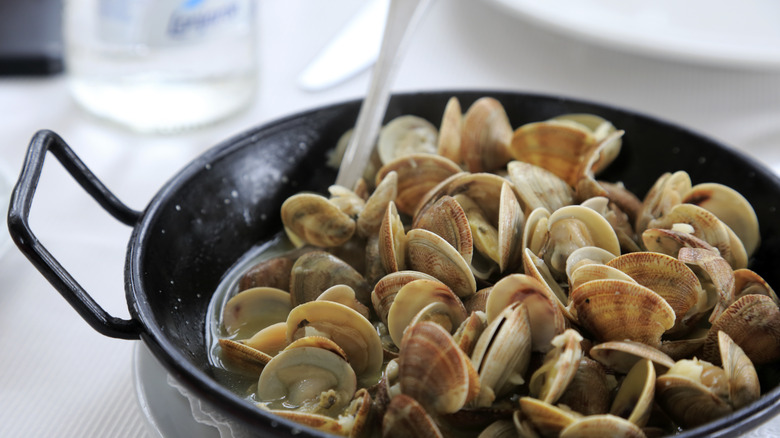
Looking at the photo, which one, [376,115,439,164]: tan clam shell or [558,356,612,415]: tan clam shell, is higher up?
[376,115,439,164]: tan clam shell

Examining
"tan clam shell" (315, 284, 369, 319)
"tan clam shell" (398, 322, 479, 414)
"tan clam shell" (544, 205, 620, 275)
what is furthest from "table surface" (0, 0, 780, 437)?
"tan clam shell" (544, 205, 620, 275)

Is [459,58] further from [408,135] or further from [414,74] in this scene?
[408,135]

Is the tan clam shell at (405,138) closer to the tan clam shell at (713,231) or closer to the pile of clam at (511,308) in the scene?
the pile of clam at (511,308)

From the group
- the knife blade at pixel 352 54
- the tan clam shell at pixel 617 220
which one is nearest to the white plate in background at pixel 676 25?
the knife blade at pixel 352 54

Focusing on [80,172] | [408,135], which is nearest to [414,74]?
[408,135]

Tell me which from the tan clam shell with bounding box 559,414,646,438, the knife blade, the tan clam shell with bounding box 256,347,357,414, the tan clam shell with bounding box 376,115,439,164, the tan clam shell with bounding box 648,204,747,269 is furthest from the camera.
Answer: the knife blade

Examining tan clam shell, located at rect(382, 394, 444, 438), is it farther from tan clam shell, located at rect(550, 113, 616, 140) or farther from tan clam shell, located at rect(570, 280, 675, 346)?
tan clam shell, located at rect(550, 113, 616, 140)
